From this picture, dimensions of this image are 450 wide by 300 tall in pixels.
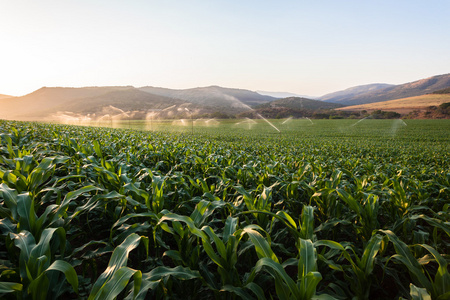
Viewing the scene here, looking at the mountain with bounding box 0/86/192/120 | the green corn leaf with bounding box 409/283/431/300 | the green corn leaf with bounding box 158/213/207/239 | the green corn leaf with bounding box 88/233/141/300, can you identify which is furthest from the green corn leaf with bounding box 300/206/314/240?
the mountain with bounding box 0/86/192/120

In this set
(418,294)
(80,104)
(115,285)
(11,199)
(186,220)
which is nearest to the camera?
(115,285)

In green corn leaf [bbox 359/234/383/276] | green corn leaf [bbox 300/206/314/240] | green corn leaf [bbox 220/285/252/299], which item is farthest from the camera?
green corn leaf [bbox 300/206/314/240]

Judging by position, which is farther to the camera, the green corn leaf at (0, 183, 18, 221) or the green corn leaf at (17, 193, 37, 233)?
the green corn leaf at (0, 183, 18, 221)

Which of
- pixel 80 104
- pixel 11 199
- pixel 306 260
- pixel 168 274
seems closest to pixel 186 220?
pixel 168 274

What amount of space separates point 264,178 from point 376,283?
1976 mm

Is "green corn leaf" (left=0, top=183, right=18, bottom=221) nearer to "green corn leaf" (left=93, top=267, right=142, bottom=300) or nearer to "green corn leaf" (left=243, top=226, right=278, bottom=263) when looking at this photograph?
"green corn leaf" (left=93, top=267, right=142, bottom=300)

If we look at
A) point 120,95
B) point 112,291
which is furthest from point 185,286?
point 120,95

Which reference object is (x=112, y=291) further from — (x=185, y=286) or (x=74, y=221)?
(x=74, y=221)

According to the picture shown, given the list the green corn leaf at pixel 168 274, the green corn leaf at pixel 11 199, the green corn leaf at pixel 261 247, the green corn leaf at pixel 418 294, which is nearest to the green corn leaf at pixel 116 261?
the green corn leaf at pixel 168 274

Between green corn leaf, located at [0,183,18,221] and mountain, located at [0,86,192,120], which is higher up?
mountain, located at [0,86,192,120]

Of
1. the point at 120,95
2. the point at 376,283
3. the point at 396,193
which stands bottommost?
the point at 376,283

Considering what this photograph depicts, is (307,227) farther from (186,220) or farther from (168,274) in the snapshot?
(168,274)

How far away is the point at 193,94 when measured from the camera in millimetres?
194625

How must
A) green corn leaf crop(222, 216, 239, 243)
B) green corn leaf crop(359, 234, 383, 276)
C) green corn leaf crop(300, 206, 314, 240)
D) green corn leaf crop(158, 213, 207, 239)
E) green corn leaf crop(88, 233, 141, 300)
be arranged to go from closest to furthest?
1. green corn leaf crop(88, 233, 141, 300)
2. green corn leaf crop(158, 213, 207, 239)
3. green corn leaf crop(359, 234, 383, 276)
4. green corn leaf crop(222, 216, 239, 243)
5. green corn leaf crop(300, 206, 314, 240)
